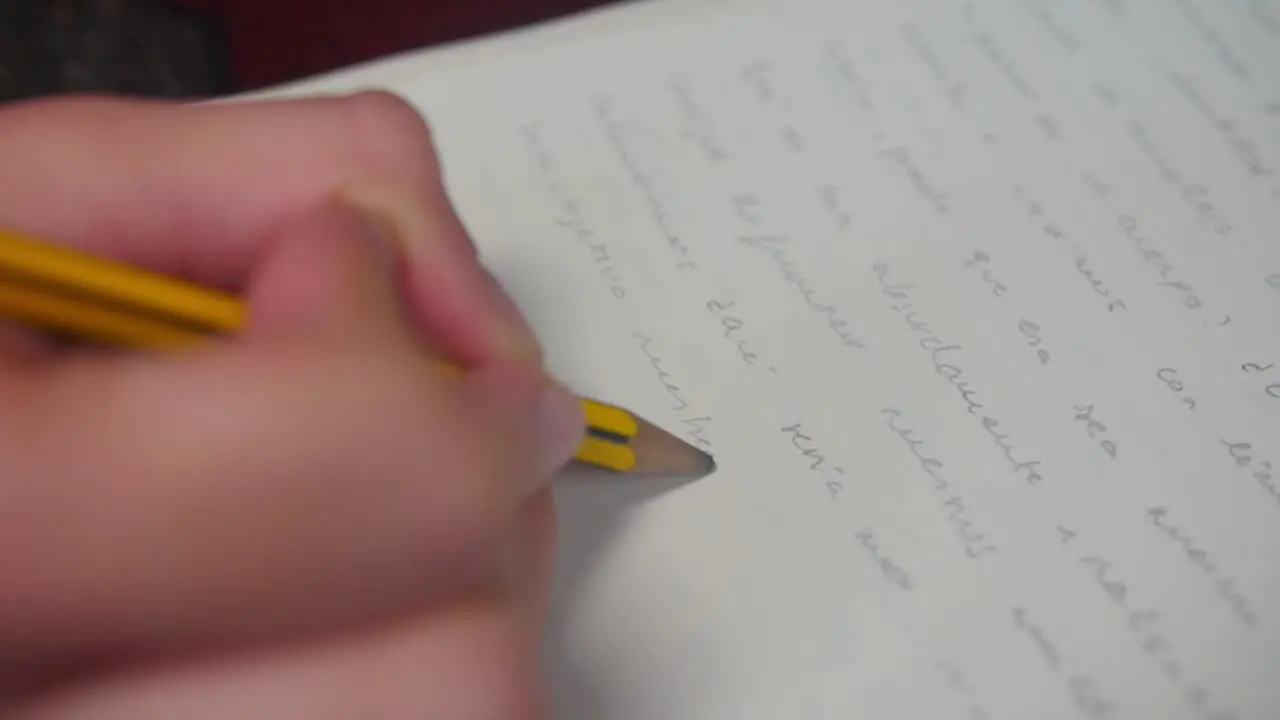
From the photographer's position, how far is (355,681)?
8.1 inches

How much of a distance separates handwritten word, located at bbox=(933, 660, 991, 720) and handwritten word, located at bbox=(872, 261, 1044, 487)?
6 cm

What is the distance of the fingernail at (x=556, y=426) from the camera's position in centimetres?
24

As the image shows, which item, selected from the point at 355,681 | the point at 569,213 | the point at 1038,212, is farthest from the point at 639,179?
the point at 355,681

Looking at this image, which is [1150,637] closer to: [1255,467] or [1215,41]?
[1255,467]

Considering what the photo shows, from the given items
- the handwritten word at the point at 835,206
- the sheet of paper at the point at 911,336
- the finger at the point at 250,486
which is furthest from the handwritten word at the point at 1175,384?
the finger at the point at 250,486

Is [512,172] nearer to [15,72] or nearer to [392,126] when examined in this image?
[392,126]

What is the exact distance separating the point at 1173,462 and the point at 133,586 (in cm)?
26

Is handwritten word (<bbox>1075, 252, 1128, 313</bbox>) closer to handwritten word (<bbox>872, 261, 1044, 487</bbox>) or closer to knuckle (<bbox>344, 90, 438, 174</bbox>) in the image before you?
handwritten word (<bbox>872, 261, 1044, 487</bbox>)

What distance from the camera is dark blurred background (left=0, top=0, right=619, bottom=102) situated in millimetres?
542

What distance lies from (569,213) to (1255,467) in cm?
22

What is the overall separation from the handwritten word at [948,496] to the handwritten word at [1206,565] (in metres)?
0.04

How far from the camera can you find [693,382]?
13.6 inches

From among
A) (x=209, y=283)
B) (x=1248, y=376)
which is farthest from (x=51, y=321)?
(x=1248, y=376)

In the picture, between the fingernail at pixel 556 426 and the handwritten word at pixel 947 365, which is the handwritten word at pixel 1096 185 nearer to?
the handwritten word at pixel 947 365
